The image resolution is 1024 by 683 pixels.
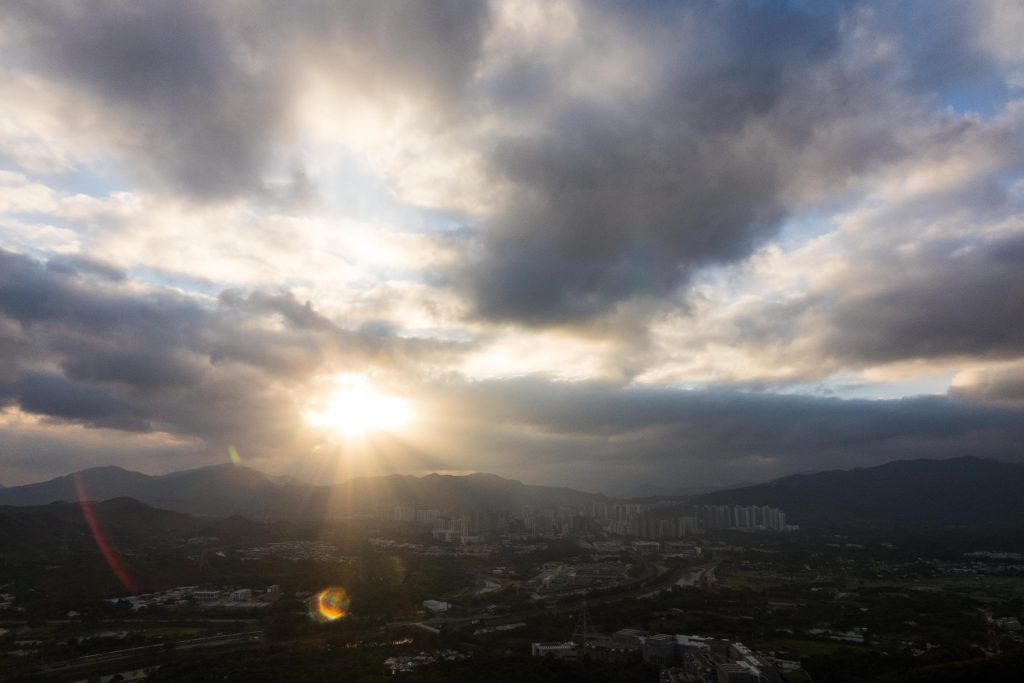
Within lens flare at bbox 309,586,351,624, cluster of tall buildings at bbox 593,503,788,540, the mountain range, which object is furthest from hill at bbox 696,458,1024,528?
lens flare at bbox 309,586,351,624

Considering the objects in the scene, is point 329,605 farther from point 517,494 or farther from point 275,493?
point 517,494

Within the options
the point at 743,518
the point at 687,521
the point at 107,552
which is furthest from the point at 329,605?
the point at 743,518

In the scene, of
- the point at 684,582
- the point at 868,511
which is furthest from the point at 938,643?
the point at 868,511

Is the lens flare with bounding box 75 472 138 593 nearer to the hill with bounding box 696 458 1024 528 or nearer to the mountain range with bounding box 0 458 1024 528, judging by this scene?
the mountain range with bounding box 0 458 1024 528

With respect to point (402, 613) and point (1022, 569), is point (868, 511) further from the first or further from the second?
point (402, 613)

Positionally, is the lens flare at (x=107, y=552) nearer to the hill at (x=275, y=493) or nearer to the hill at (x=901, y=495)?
the hill at (x=275, y=493)
